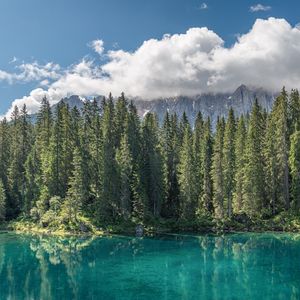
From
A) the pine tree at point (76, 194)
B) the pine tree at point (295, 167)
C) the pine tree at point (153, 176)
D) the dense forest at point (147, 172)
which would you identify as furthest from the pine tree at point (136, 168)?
the pine tree at point (295, 167)

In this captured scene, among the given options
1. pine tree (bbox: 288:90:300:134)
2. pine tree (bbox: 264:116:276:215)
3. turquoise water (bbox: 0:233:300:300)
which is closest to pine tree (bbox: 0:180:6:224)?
turquoise water (bbox: 0:233:300:300)

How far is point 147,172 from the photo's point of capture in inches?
2936

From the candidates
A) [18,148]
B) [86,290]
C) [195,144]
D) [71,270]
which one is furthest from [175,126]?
[86,290]

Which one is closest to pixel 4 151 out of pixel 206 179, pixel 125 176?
pixel 125 176

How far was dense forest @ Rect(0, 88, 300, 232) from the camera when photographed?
6881 cm

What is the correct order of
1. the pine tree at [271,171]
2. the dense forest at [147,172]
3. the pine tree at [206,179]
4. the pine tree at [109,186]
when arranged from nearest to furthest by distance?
the pine tree at [109,186] < the dense forest at [147,172] < the pine tree at [271,171] < the pine tree at [206,179]

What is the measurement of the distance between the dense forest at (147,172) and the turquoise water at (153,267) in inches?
377

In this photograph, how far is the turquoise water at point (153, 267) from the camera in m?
31.2

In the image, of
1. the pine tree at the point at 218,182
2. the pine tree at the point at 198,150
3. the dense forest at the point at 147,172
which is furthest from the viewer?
the pine tree at the point at 198,150

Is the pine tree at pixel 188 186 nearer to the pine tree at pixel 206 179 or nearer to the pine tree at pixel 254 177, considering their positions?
the pine tree at pixel 206 179

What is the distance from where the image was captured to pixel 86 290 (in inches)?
1252

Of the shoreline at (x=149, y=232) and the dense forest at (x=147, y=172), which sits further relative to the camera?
the dense forest at (x=147, y=172)

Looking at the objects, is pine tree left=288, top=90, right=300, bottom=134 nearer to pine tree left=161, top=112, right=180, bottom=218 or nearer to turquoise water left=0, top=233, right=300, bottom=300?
pine tree left=161, top=112, right=180, bottom=218

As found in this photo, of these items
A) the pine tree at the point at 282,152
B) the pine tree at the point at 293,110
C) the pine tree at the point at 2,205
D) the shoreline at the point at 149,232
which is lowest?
the shoreline at the point at 149,232
